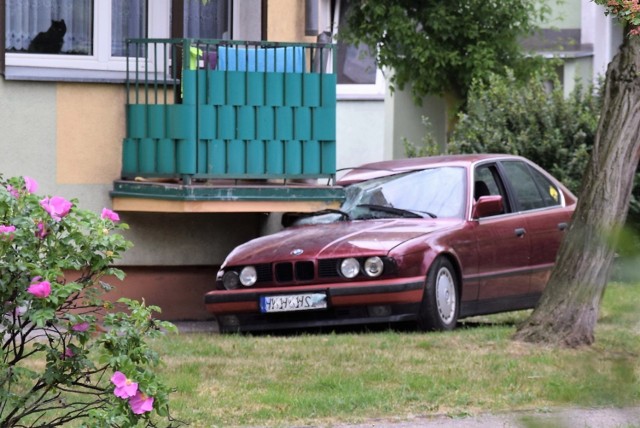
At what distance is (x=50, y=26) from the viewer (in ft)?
38.2

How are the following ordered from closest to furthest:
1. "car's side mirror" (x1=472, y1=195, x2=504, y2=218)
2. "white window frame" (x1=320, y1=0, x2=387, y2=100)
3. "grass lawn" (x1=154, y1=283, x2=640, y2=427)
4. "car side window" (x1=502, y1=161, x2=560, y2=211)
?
1. "grass lawn" (x1=154, y1=283, x2=640, y2=427)
2. "car's side mirror" (x1=472, y1=195, x2=504, y2=218)
3. "car side window" (x1=502, y1=161, x2=560, y2=211)
4. "white window frame" (x1=320, y1=0, x2=387, y2=100)

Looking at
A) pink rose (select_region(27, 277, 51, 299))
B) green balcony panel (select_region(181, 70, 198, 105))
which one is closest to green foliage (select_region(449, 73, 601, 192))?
green balcony panel (select_region(181, 70, 198, 105))

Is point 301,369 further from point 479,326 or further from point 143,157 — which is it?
point 143,157

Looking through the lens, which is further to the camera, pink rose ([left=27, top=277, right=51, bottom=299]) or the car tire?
the car tire

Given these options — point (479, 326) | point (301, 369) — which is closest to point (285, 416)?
point (301, 369)

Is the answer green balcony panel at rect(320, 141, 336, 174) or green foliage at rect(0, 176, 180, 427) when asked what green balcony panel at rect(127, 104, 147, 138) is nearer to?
green balcony panel at rect(320, 141, 336, 174)

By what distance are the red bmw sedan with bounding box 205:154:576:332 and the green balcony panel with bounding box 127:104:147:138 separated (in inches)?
58.0

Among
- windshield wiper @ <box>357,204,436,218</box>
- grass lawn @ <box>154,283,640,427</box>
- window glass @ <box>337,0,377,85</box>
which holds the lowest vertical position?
grass lawn @ <box>154,283,640,427</box>

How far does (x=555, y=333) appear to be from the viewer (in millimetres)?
9078

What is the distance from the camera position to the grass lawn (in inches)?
268

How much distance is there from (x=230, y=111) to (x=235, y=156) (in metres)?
0.38

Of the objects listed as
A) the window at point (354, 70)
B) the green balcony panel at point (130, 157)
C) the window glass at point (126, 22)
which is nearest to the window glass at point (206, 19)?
the window glass at point (126, 22)

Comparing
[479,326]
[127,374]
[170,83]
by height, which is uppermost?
[170,83]

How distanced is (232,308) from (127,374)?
6.08m
